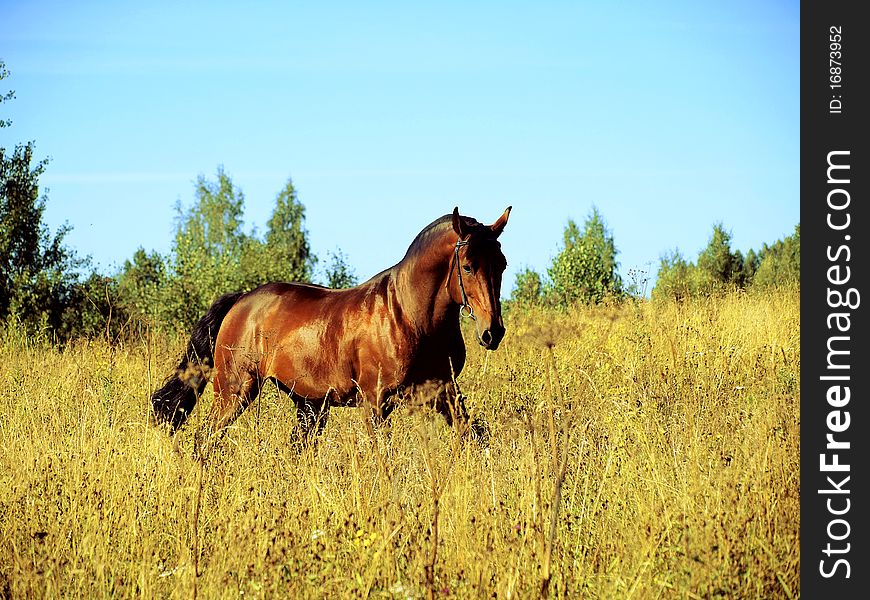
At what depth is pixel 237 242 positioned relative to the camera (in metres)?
54.2

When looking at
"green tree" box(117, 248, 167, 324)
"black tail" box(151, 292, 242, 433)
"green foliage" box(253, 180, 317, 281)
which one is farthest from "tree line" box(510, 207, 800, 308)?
"green foliage" box(253, 180, 317, 281)

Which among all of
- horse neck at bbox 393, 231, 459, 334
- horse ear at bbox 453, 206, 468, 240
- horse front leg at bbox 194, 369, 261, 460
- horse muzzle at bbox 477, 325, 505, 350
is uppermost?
horse ear at bbox 453, 206, 468, 240

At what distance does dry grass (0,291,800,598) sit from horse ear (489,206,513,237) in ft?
4.66

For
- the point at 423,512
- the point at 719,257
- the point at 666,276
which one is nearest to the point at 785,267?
the point at 666,276

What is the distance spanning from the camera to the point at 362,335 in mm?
7121

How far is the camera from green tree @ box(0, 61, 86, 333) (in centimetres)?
2047

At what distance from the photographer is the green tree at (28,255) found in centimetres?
2047

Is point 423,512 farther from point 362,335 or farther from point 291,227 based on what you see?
point 291,227

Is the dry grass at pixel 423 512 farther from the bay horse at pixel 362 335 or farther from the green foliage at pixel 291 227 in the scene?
the green foliage at pixel 291 227

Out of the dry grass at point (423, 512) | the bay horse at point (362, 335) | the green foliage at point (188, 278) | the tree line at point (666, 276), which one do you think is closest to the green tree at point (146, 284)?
the green foliage at point (188, 278)

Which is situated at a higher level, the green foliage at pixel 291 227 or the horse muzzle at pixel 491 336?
the green foliage at pixel 291 227

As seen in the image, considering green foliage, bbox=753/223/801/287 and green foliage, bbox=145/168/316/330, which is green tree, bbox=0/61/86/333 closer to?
green foliage, bbox=145/168/316/330

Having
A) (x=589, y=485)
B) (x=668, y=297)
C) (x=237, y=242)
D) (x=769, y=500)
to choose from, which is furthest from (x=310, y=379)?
(x=237, y=242)

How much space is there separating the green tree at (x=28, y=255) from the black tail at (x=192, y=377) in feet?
43.8
